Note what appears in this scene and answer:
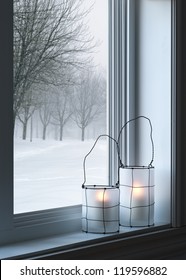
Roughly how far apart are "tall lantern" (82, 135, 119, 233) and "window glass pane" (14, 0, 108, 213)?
0.10 m

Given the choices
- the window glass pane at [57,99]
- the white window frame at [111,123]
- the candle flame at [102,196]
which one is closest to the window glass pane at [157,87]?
the white window frame at [111,123]

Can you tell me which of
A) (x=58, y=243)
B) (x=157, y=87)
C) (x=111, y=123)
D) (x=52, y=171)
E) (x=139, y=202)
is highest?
(x=157, y=87)

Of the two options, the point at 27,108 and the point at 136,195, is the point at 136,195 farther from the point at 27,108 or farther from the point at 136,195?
the point at 27,108

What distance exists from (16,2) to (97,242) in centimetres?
81

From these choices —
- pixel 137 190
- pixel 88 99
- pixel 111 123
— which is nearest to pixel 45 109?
pixel 88 99

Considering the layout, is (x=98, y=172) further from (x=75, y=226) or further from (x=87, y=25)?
(x=87, y=25)

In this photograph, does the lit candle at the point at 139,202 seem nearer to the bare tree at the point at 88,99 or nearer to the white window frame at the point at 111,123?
the white window frame at the point at 111,123

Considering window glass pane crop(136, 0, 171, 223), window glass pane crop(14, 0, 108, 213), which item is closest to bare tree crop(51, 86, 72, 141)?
window glass pane crop(14, 0, 108, 213)

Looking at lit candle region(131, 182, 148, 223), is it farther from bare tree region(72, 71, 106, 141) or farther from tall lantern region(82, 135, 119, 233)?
bare tree region(72, 71, 106, 141)

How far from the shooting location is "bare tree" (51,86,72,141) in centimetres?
188

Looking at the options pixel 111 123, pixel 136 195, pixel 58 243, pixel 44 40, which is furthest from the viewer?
pixel 111 123

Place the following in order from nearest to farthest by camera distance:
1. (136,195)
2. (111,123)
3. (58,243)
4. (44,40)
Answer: (58,243) → (44,40) → (136,195) → (111,123)

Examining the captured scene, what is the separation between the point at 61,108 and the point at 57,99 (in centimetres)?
4

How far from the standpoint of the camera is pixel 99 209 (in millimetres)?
1856
